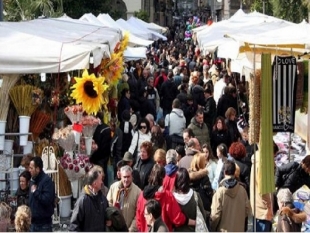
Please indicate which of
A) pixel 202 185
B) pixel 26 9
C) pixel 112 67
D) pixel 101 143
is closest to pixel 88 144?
pixel 101 143

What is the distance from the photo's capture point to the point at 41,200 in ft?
32.2

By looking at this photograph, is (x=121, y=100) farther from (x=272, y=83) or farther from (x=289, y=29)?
(x=272, y=83)

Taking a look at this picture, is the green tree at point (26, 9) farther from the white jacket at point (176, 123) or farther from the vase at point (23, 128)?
the vase at point (23, 128)

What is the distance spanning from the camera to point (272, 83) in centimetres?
1005

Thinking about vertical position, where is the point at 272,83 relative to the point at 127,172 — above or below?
above

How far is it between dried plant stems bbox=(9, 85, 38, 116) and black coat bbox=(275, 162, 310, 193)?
147 inches

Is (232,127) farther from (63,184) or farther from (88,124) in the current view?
(63,184)

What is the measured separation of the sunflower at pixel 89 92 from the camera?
39.7 feet

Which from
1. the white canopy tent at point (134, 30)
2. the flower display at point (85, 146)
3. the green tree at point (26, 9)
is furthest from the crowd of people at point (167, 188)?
the white canopy tent at point (134, 30)

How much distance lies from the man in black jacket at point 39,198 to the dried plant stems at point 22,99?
2.49 metres

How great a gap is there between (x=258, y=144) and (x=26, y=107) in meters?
3.80

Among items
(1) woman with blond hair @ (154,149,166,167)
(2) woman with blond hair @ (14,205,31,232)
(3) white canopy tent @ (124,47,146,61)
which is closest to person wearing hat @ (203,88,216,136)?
(3) white canopy tent @ (124,47,146,61)

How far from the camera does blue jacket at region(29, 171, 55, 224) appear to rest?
32.2 ft

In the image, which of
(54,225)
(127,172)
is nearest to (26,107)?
(54,225)
